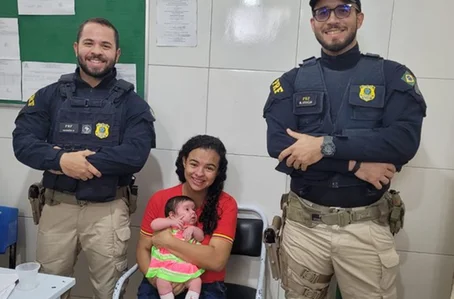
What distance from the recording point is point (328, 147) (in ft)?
4.79

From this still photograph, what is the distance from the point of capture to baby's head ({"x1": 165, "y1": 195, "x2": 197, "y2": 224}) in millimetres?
1730

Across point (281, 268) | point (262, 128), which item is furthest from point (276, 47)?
point (281, 268)

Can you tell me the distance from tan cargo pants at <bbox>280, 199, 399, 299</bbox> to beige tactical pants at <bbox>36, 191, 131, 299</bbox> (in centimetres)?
79

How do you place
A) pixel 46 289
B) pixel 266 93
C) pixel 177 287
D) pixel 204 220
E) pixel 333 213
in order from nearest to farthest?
pixel 46 289 → pixel 333 213 → pixel 177 287 → pixel 204 220 → pixel 266 93

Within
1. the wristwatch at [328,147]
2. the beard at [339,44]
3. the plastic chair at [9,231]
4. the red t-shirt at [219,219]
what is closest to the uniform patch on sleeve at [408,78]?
the beard at [339,44]

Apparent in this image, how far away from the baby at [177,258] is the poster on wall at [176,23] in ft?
2.83

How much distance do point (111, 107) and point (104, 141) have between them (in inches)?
6.1

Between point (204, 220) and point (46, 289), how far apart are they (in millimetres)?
723

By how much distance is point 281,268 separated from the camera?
171 centimetres

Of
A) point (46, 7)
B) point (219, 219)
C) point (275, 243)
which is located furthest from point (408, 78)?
point (46, 7)

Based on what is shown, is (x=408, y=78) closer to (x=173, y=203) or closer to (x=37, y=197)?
(x=173, y=203)

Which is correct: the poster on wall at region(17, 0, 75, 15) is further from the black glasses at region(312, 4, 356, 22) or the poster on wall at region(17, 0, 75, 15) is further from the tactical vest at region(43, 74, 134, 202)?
the black glasses at region(312, 4, 356, 22)

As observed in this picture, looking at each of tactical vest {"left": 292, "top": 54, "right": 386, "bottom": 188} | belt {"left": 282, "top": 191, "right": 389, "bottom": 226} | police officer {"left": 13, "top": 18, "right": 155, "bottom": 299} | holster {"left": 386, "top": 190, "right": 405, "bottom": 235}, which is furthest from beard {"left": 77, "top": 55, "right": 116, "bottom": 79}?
holster {"left": 386, "top": 190, "right": 405, "bottom": 235}

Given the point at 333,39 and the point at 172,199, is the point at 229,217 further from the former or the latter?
the point at 333,39
